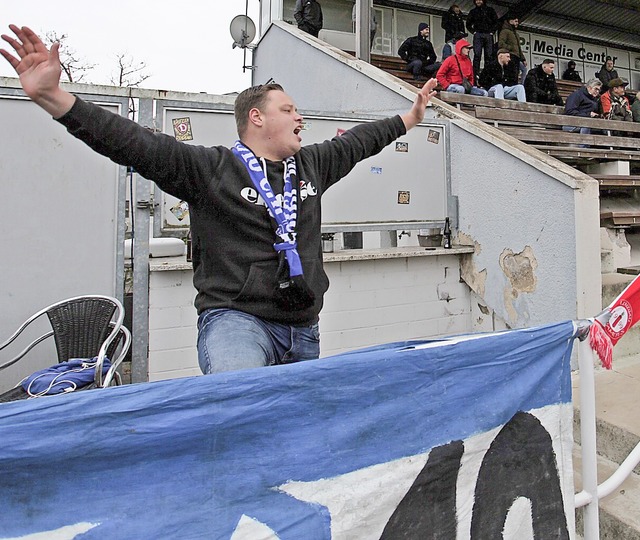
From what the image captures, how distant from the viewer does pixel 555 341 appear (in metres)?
1.83

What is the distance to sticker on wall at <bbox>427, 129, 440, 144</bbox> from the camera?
16.2 feet

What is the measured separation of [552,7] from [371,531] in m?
17.2

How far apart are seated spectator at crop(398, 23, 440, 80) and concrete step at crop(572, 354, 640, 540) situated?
28.1ft

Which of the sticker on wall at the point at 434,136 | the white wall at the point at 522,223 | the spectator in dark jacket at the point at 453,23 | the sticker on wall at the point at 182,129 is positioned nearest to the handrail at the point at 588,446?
the white wall at the point at 522,223

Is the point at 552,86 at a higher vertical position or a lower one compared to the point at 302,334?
higher

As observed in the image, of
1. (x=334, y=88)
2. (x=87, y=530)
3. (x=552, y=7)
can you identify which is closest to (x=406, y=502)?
(x=87, y=530)

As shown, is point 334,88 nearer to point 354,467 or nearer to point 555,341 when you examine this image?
point 555,341

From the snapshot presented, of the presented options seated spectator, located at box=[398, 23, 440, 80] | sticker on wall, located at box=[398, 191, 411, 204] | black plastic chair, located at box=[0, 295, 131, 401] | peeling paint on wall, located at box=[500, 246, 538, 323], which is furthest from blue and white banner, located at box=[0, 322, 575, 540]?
seated spectator, located at box=[398, 23, 440, 80]

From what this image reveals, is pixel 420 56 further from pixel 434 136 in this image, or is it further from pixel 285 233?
pixel 285 233

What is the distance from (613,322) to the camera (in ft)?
6.69

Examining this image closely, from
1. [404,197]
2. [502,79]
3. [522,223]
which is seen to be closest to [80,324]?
[404,197]

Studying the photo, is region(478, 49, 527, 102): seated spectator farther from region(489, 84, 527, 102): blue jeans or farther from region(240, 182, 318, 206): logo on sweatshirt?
region(240, 182, 318, 206): logo on sweatshirt

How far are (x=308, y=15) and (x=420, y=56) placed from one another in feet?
8.39

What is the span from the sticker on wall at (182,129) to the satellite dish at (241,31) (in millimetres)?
8946
